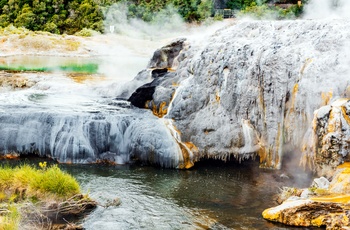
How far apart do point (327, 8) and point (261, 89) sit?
23.6m

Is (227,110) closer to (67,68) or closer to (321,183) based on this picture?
(321,183)

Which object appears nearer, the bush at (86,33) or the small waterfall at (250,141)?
the small waterfall at (250,141)

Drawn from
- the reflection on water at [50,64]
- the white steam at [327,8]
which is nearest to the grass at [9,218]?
the reflection on water at [50,64]

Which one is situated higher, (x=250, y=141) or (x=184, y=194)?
(x=250, y=141)

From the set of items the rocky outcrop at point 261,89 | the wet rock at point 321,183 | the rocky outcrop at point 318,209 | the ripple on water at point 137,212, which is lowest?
the ripple on water at point 137,212

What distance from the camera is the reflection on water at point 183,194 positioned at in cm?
806

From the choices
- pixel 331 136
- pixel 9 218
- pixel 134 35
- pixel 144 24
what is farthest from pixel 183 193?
pixel 144 24

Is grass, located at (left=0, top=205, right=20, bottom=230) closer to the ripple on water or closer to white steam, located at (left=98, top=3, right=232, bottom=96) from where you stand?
the ripple on water

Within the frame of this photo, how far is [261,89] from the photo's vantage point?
38.6ft

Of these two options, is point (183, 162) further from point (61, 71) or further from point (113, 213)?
point (61, 71)

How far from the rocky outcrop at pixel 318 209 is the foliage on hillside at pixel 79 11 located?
123 feet

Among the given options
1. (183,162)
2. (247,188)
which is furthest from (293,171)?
(183,162)

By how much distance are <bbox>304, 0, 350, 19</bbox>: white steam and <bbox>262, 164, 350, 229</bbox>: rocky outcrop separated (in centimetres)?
1740

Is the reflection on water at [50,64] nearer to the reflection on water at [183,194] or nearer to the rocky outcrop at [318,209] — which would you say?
the reflection on water at [183,194]
